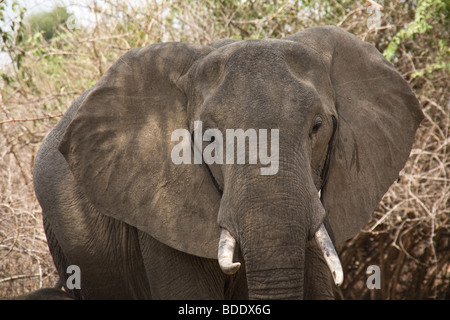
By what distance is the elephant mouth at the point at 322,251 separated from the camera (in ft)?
9.29

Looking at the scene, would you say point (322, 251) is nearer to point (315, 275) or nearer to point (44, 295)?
point (315, 275)

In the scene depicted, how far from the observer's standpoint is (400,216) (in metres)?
6.24

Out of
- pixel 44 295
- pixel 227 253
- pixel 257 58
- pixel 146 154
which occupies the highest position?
pixel 257 58

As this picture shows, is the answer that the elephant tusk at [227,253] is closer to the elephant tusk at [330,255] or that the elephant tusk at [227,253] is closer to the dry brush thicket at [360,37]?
the elephant tusk at [330,255]

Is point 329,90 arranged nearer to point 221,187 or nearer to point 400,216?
point 221,187

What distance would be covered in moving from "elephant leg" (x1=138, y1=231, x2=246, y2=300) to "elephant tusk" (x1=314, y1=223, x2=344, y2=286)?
0.82 meters

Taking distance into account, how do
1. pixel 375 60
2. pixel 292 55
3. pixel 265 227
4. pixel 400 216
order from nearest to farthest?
1. pixel 265 227
2. pixel 292 55
3. pixel 375 60
4. pixel 400 216

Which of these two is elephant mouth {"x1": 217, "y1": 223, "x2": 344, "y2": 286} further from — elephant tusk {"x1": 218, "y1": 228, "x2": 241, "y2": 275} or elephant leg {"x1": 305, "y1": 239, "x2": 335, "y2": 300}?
elephant leg {"x1": 305, "y1": 239, "x2": 335, "y2": 300}

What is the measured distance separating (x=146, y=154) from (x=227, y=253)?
0.88m

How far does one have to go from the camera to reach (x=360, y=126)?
3697 millimetres

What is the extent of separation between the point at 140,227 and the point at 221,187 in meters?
0.47

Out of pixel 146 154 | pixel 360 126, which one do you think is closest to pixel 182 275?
pixel 146 154

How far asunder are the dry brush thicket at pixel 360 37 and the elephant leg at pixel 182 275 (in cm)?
202

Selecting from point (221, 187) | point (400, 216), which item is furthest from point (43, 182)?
point (400, 216)
